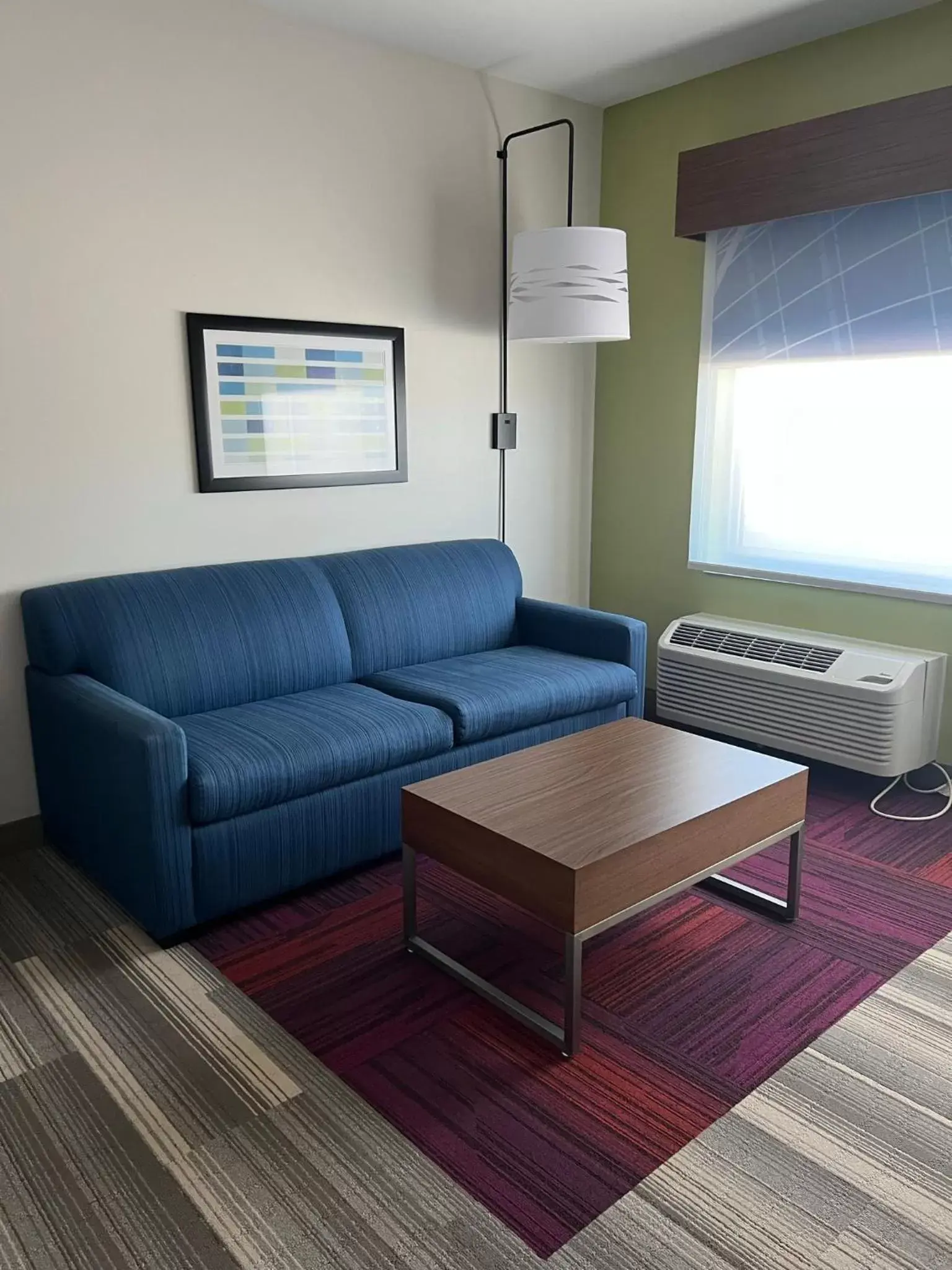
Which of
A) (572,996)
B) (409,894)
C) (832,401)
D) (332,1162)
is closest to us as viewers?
(332,1162)

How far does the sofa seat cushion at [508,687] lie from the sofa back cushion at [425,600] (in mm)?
75

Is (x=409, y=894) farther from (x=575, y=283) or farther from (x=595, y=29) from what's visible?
(x=595, y=29)

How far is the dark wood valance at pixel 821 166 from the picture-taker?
294 centimetres

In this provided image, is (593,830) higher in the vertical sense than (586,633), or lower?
lower

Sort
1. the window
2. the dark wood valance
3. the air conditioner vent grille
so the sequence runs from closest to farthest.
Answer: the dark wood valance → the window → the air conditioner vent grille

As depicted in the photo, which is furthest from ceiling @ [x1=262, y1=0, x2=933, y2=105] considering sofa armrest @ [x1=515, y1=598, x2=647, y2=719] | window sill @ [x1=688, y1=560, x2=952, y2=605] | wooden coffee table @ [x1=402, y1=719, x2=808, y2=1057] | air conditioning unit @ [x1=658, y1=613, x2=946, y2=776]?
wooden coffee table @ [x1=402, y1=719, x2=808, y2=1057]

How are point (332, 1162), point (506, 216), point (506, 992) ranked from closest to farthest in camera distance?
point (332, 1162) < point (506, 992) < point (506, 216)

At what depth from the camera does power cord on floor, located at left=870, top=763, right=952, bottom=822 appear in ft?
10.3

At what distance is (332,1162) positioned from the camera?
1.69m

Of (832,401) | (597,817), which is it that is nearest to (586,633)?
(832,401)

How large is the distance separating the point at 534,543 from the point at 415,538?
657 mm

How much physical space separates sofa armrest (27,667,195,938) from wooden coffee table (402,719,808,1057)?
0.55 metres

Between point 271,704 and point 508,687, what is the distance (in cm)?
73

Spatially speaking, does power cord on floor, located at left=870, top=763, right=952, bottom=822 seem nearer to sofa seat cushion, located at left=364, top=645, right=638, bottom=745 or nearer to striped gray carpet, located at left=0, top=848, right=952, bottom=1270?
sofa seat cushion, located at left=364, top=645, right=638, bottom=745
